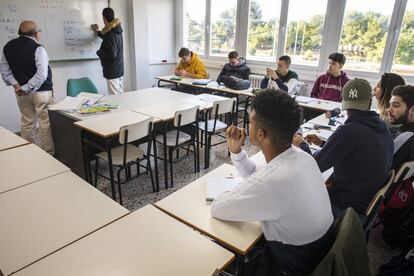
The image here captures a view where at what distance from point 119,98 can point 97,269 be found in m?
2.91

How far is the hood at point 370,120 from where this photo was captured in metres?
1.51

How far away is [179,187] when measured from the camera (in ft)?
9.99

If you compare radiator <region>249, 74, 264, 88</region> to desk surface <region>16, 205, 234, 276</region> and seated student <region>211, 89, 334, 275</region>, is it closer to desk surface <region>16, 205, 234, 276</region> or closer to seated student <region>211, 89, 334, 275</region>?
seated student <region>211, 89, 334, 275</region>

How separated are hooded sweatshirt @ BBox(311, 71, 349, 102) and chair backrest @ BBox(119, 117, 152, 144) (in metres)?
2.65

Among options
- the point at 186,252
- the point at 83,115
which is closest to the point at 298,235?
the point at 186,252

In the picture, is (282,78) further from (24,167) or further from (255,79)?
(24,167)

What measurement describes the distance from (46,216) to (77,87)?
3.04 m

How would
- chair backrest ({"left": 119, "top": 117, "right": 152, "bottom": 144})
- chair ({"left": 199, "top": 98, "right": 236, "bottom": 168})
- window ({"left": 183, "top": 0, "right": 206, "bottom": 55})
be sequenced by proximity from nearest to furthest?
chair backrest ({"left": 119, "top": 117, "right": 152, "bottom": 144}), chair ({"left": 199, "top": 98, "right": 236, "bottom": 168}), window ({"left": 183, "top": 0, "right": 206, "bottom": 55})

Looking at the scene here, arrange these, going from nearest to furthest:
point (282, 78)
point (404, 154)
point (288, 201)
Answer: point (288, 201) → point (404, 154) → point (282, 78)

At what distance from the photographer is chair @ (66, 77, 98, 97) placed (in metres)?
3.91

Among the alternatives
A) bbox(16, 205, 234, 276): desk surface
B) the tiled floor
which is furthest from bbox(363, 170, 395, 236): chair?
bbox(16, 205, 234, 276): desk surface

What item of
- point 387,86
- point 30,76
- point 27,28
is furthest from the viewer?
point 30,76

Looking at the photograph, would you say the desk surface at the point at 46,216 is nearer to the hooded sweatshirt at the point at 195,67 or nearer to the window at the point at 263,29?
the hooded sweatshirt at the point at 195,67

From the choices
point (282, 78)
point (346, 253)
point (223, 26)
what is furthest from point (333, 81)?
point (346, 253)
